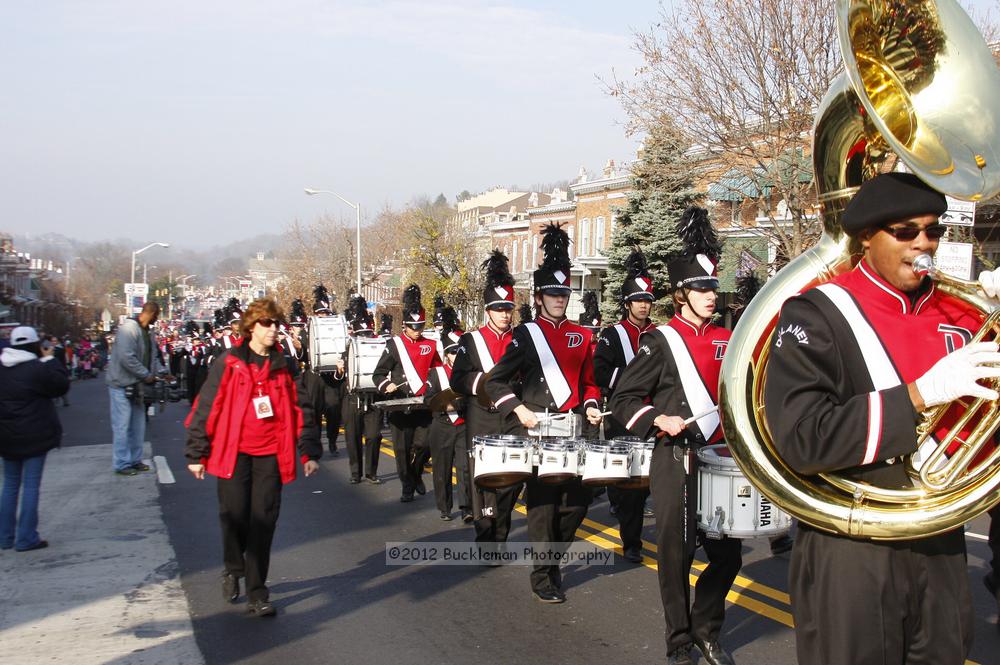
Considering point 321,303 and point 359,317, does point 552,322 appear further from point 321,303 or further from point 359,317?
point 321,303

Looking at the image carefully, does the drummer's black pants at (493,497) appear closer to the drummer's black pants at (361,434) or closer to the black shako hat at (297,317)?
the drummer's black pants at (361,434)

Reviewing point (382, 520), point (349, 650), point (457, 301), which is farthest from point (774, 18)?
point (457, 301)

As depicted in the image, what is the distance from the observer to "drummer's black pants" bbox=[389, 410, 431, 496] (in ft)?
36.6

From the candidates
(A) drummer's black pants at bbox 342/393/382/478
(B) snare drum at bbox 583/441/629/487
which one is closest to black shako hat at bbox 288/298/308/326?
(A) drummer's black pants at bbox 342/393/382/478

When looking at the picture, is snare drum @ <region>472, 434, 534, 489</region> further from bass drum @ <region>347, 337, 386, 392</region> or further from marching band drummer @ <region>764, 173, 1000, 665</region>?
bass drum @ <region>347, 337, 386, 392</region>

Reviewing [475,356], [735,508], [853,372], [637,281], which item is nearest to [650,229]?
[637,281]

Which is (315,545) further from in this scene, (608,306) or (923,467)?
(608,306)

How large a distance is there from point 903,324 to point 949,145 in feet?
1.89

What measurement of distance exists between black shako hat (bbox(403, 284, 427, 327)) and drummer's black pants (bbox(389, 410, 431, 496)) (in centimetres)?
136

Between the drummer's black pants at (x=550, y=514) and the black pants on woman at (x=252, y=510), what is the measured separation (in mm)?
1813

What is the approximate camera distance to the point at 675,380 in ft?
19.5

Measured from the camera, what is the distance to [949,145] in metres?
3.08

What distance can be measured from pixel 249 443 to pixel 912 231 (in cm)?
490

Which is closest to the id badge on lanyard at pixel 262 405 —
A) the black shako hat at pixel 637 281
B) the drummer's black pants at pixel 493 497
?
the drummer's black pants at pixel 493 497
